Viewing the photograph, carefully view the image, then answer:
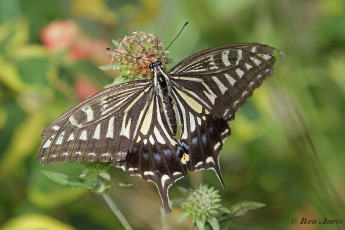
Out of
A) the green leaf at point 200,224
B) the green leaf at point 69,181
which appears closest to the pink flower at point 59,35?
the green leaf at point 69,181

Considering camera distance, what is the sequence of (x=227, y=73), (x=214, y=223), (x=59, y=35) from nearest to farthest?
(x=214, y=223)
(x=227, y=73)
(x=59, y=35)

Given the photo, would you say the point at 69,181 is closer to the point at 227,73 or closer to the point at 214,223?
the point at 214,223

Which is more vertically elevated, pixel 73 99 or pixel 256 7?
pixel 256 7

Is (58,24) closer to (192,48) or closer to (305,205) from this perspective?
(192,48)

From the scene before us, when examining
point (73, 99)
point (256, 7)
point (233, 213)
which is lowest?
point (233, 213)

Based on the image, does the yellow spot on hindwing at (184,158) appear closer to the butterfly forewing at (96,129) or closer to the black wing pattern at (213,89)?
the black wing pattern at (213,89)

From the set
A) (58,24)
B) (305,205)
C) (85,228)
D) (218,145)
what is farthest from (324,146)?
(58,24)

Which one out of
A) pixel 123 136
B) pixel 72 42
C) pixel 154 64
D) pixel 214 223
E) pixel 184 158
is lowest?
pixel 214 223

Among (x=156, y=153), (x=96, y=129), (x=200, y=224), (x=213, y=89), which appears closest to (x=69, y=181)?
(x=96, y=129)

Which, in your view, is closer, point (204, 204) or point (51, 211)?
point (204, 204)
